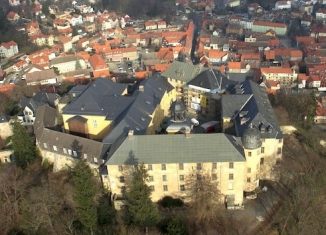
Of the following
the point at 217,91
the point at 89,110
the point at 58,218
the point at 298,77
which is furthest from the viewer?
the point at 298,77

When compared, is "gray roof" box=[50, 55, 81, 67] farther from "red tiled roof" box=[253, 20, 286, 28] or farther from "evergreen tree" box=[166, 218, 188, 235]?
"evergreen tree" box=[166, 218, 188, 235]

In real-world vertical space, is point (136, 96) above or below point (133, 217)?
above

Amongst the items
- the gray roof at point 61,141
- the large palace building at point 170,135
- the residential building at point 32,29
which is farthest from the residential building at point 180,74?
the residential building at point 32,29

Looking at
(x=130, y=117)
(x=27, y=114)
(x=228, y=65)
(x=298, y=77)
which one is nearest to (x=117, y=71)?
(x=228, y=65)

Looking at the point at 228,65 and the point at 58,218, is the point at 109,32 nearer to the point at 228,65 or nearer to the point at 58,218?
the point at 228,65

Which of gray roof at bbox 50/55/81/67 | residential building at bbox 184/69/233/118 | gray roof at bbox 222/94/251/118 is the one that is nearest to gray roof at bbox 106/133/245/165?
gray roof at bbox 222/94/251/118

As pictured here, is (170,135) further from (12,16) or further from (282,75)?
(12,16)

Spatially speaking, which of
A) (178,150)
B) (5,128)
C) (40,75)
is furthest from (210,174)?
(40,75)
